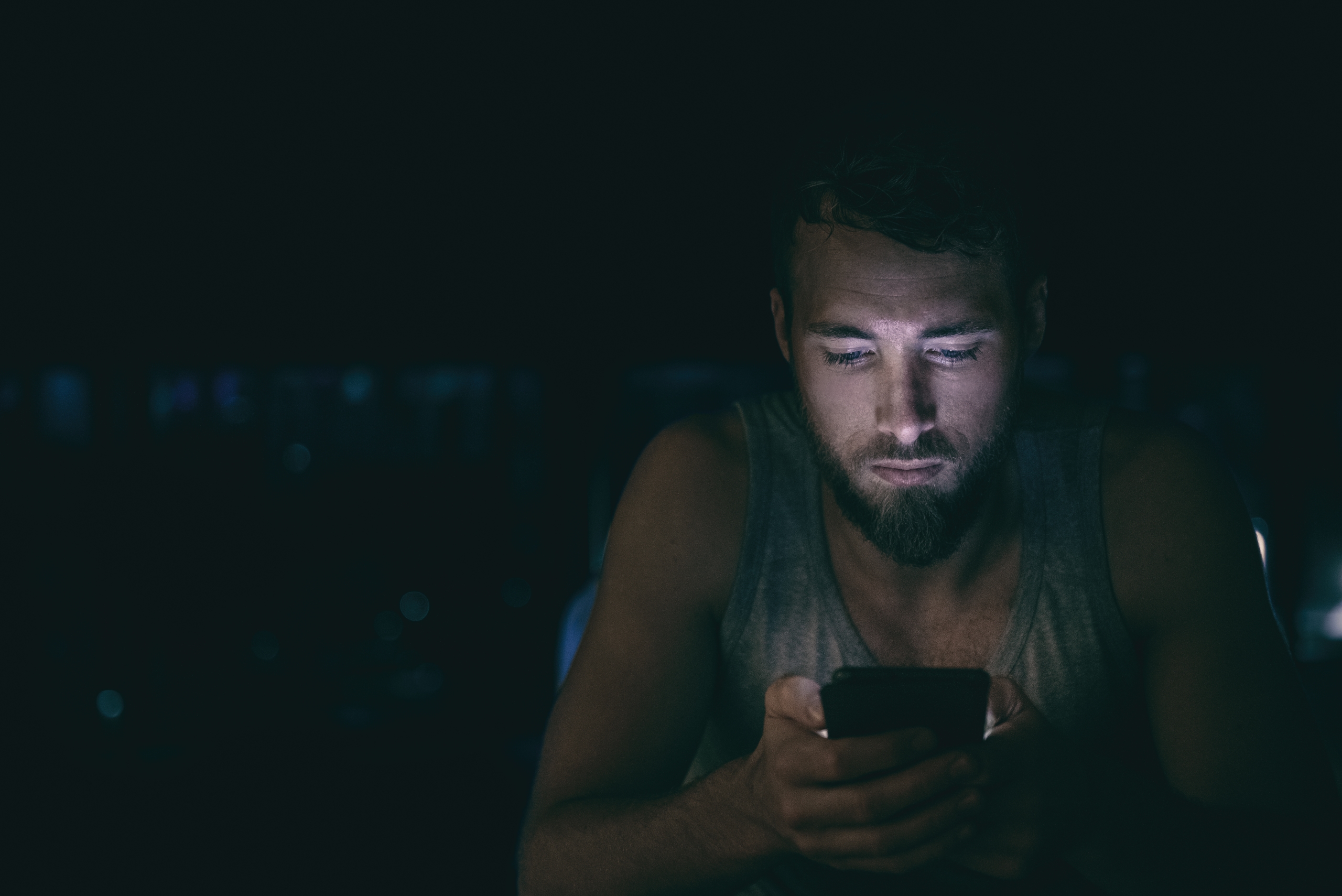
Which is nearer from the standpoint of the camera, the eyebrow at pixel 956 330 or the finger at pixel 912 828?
the finger at pixel 912 828

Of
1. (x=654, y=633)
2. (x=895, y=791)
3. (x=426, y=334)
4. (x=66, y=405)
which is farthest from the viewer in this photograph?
(x=66, y=405)

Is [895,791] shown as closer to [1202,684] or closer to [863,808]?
[863,808]

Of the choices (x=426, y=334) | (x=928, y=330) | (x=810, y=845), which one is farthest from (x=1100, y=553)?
(x=426, y=334)

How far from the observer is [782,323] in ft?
4.41

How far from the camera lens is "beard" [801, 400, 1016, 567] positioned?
1175 millimetres

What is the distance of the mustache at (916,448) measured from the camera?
45.8 inches

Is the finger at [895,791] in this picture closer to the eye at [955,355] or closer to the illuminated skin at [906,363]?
the illuminated skin at [906,363]

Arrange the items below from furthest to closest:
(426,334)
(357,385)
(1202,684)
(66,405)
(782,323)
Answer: (357,385), (66,405), (426,334), (782,323), (1202,684)

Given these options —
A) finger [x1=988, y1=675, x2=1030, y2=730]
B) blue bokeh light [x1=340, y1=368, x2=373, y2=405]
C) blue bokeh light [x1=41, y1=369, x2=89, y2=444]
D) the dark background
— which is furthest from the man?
blue bokeh light [x1=41, y1=369, x2=89, y2=444]

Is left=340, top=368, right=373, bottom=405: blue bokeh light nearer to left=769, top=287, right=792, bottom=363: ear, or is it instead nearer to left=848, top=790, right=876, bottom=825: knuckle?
left=769, top=287, right=792, bottom=363: ear

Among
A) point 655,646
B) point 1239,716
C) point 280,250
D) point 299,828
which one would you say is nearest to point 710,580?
point 655,646

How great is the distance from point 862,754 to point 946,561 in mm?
529

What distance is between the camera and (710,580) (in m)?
1.28

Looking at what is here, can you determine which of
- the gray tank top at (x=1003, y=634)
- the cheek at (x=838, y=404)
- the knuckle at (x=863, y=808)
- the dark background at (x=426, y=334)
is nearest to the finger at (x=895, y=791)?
the knuckle at (x=863, y=808)
